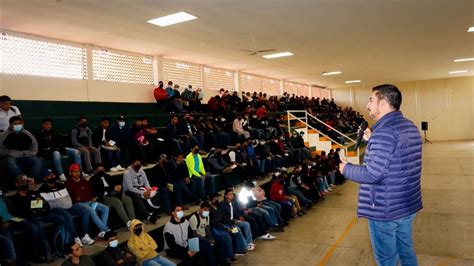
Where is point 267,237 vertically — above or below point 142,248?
below

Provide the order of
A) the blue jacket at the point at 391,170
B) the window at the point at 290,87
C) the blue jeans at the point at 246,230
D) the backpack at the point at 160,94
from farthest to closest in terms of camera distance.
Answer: the window at the point at 290,87 < the backpack at the point at 160,94 < the blue jeans at the point at 246,230 < the blue jacket at the point at 391,170

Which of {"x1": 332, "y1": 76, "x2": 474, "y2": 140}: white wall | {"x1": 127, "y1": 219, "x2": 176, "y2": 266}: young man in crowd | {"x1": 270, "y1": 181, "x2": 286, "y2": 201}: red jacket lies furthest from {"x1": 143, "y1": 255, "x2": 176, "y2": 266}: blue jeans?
{"x1": 332, "y1": 76, "x2": 474, "y2": 140}: white wall

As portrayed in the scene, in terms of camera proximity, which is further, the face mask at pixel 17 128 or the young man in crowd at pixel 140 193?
the young man in crowd at pixel 140 193

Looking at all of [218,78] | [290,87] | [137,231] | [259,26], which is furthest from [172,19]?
[290,87]

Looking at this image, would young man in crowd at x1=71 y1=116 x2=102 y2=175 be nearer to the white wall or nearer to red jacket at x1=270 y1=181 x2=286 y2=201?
red jacket at x1=270 y1=181 x2=286 y2=201

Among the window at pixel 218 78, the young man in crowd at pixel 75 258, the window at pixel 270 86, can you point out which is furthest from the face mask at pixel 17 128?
the window at pixel 270 86

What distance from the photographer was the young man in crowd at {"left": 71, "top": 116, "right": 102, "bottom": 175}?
6285 millimetres

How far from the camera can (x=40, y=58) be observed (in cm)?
768

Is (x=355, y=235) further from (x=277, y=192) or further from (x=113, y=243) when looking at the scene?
(x=113, y=243)

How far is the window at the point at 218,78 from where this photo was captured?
1277 centimetres

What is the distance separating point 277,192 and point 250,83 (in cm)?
848

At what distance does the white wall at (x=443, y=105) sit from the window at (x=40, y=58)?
63.3 ft

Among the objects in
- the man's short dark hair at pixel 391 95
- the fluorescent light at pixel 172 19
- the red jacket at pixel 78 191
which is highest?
the fluorescent light at pixel 172 19

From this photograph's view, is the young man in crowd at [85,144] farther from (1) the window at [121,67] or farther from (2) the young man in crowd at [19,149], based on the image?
(1) the window at [121,67]
